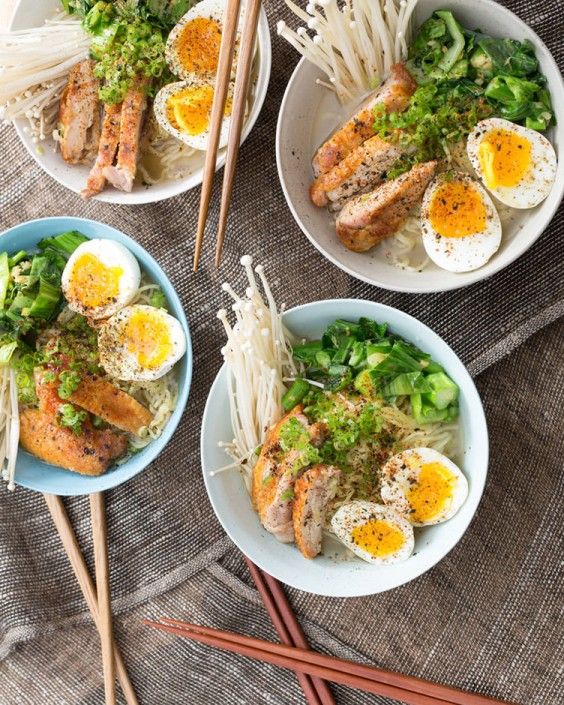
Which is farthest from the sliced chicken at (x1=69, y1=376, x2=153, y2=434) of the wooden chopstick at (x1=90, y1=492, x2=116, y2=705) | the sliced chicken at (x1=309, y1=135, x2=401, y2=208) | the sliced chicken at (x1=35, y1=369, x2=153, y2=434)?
the sliced chicken at (x1=309, y1=135, x2=401, y2=208)

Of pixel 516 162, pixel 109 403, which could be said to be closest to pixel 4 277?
pixel 109 403

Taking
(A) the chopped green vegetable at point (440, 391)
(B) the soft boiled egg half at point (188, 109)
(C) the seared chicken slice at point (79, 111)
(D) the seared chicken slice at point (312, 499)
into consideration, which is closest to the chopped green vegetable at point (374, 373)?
(A) the chopped green vegetable at point (440, 391)

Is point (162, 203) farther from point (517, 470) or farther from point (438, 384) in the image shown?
point (517, 470)

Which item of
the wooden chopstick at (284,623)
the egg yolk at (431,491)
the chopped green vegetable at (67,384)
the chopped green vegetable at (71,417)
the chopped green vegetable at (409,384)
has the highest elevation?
the chopped green vegetable at (67,384)

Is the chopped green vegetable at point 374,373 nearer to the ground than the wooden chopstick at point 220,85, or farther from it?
nearer to the ground

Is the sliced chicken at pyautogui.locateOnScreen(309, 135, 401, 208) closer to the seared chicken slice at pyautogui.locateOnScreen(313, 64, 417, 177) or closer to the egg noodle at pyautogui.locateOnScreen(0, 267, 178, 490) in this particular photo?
the seared chicken slice at pyautogui.locateOnScreen(313, 64, 417, 177)

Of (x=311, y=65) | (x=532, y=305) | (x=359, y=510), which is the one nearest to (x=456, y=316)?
(x=532, y=305)

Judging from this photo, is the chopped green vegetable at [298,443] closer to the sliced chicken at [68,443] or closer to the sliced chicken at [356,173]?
the sliced chicken at [68,443]
